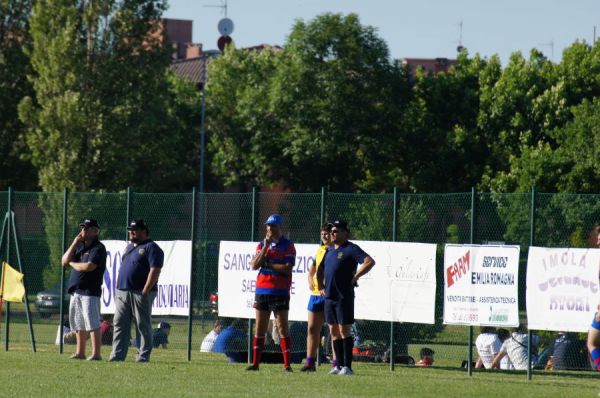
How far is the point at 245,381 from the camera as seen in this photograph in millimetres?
15172

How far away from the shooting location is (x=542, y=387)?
1545cm

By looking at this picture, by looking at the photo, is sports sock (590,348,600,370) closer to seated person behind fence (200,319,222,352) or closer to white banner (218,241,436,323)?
white banner (218,241,436,323)

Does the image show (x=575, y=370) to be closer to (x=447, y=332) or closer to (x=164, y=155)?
(x=447, y=332)

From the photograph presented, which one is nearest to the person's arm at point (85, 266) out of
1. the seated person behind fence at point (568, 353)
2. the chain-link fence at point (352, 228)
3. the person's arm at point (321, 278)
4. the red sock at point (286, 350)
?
the chain-link fence at point (352, 228)

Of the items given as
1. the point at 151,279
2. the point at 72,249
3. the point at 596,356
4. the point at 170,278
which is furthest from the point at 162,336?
the point at 596,356

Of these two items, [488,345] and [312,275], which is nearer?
[312,275]

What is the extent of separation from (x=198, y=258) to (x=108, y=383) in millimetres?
7198

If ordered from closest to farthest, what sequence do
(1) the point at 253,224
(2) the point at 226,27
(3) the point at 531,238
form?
(3) the point at 531,238 → (1) the point at 253,224 → (2) the point at 226,27

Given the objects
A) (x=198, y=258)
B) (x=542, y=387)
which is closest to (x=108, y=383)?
(x=542, y=387)

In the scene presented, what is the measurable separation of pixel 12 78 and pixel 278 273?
114 ft

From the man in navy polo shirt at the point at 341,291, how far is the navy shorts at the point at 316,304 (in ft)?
1.61

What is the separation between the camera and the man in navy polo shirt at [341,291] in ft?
53.2

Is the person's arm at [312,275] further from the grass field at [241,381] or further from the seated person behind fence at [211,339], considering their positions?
the seated person behind fence at [211,339]

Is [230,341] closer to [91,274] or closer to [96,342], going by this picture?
[96,342]
